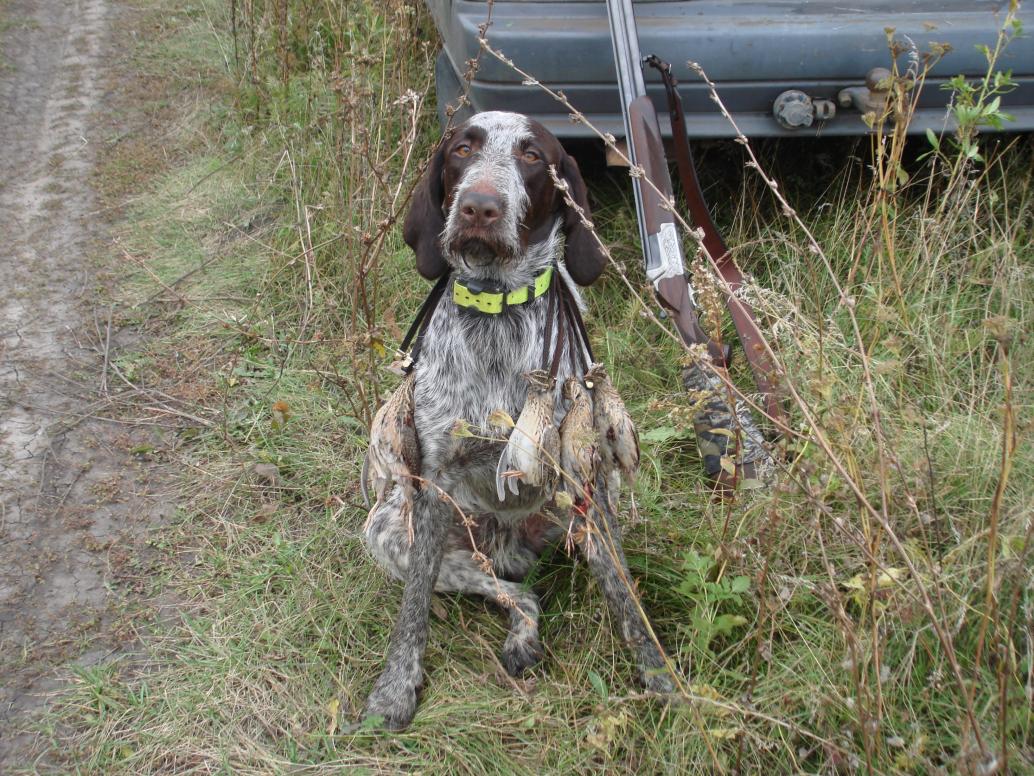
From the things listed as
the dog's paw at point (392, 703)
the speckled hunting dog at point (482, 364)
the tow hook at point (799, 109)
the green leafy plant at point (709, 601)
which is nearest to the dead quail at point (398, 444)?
the speckled hunting dog at point (482, 364)

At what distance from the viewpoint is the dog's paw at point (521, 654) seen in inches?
122

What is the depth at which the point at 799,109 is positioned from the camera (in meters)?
3.94

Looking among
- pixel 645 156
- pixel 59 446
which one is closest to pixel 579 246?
pixel 645 156

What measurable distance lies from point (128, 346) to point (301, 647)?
2.13 meters

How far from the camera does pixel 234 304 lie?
4.96m

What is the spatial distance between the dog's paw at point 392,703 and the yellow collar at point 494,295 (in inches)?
44.3

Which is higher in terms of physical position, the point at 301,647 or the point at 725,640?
the point at 725,640

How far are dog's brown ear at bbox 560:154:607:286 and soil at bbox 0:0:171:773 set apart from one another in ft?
5.89

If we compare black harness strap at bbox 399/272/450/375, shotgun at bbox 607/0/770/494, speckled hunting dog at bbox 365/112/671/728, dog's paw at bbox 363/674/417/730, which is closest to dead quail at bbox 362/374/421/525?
speckled hunting dog at bbox 365/112/671/728

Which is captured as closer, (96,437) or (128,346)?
(96,437)

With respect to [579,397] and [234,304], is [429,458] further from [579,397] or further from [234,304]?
[234,304]

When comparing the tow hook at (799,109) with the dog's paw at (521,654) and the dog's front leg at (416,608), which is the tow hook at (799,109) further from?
the dog's paw at (521,654)

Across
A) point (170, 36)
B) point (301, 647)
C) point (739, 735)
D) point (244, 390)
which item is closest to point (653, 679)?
point (739, 735)

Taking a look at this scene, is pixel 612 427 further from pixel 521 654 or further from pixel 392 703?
pixel 392 703
